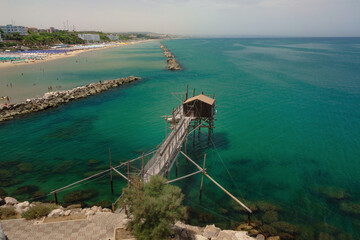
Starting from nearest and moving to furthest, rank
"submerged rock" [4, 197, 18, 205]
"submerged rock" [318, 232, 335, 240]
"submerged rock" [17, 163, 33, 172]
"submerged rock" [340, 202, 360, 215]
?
"submerged rock" [318, 232, 335, 240], "submerged rock" [4, 197, 18, 205], "submerged rock" [340, 202, 360, 215], "submerged rock" [17, 163, 33, 172]

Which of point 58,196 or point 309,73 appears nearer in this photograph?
point 58,196

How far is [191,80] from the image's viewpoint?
69312 mm

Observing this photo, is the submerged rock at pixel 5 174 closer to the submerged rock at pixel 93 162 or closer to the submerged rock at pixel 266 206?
the submerged rock at pixel 93 162

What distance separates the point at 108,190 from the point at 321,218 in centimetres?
1916

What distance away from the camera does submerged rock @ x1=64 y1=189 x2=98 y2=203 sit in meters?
20.2

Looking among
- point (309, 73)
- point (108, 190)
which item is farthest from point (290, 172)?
point (309, 73)

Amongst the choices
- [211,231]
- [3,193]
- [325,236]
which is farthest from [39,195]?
[325,236]

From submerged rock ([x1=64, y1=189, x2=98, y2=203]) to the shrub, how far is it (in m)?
4.06

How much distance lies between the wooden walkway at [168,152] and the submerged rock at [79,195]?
20.2ft

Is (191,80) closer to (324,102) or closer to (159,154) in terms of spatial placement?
(324,102)

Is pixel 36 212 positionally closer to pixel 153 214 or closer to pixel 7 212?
pixel 7 212

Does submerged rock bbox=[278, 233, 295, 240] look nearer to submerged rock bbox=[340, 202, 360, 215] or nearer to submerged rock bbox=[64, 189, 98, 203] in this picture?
submerged rock bbox=[340, 202, 360, 215]

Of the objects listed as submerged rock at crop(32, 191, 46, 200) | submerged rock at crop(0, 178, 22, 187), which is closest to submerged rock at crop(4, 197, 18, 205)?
submerged rock at crop(32, 191, 46, 200)

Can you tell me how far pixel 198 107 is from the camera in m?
27.9
